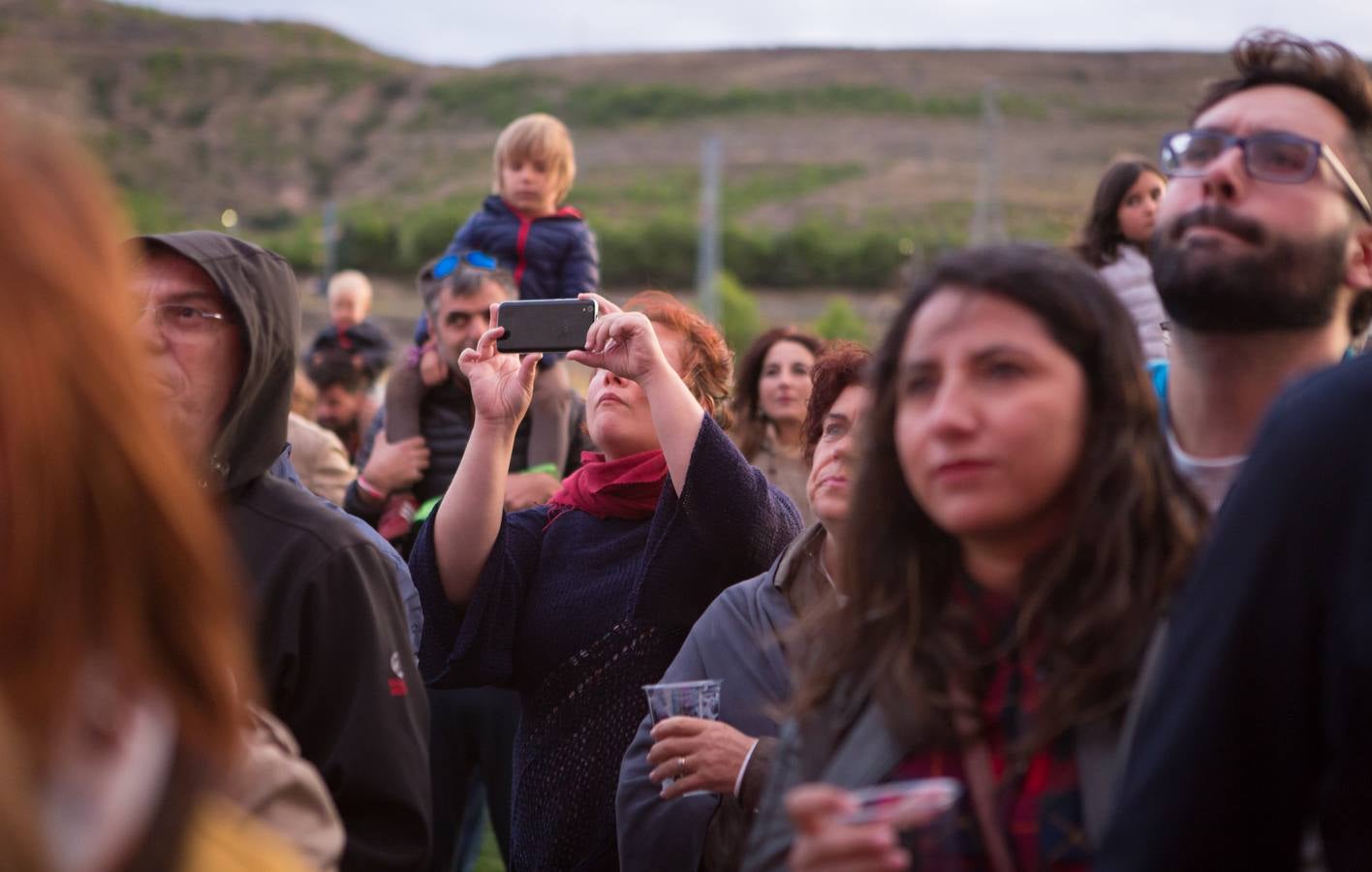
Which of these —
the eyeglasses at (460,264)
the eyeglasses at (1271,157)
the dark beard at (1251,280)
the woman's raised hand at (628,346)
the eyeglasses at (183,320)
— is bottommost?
the woman's raised hand at (628,346)

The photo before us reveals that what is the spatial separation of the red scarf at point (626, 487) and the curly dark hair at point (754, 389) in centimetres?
208

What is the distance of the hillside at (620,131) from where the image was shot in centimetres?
5428

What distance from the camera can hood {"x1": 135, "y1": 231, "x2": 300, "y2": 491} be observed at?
273cm

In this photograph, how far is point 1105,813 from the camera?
182cm

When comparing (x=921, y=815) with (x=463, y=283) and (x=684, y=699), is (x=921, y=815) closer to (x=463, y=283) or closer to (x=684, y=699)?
(x=684, y=699)

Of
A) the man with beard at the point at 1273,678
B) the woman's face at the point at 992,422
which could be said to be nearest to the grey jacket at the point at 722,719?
the woman's face at the point at 992,422

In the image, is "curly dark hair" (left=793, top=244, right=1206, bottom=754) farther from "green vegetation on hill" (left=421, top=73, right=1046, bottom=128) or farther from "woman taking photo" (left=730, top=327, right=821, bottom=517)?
"green vegetation on hill" (left=421, top=73, right=1046, bottom=128)

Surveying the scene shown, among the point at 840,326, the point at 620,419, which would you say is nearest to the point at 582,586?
the point at 620,419

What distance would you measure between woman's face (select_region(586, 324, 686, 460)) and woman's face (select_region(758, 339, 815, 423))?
2029 mm

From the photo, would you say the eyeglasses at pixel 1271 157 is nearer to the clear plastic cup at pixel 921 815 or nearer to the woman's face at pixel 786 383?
the clear plastic cup at pixel 921 815

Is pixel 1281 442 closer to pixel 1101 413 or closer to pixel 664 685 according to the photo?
pixel 1101 413

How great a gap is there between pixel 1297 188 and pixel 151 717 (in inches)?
74.5

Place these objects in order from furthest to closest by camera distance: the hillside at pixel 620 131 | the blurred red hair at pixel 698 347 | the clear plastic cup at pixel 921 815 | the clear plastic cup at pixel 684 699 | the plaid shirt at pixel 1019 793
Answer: the hillside at pixel 620 131, the blurred red hair at pixel 698 347, the clear plastic cup at pixel 684 699, the plaid shirt at pixel 1019 793, the clear plastic cup at pixel 921 815

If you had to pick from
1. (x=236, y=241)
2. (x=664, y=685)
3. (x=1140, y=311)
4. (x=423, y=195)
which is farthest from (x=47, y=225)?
(x=423, y=195)
